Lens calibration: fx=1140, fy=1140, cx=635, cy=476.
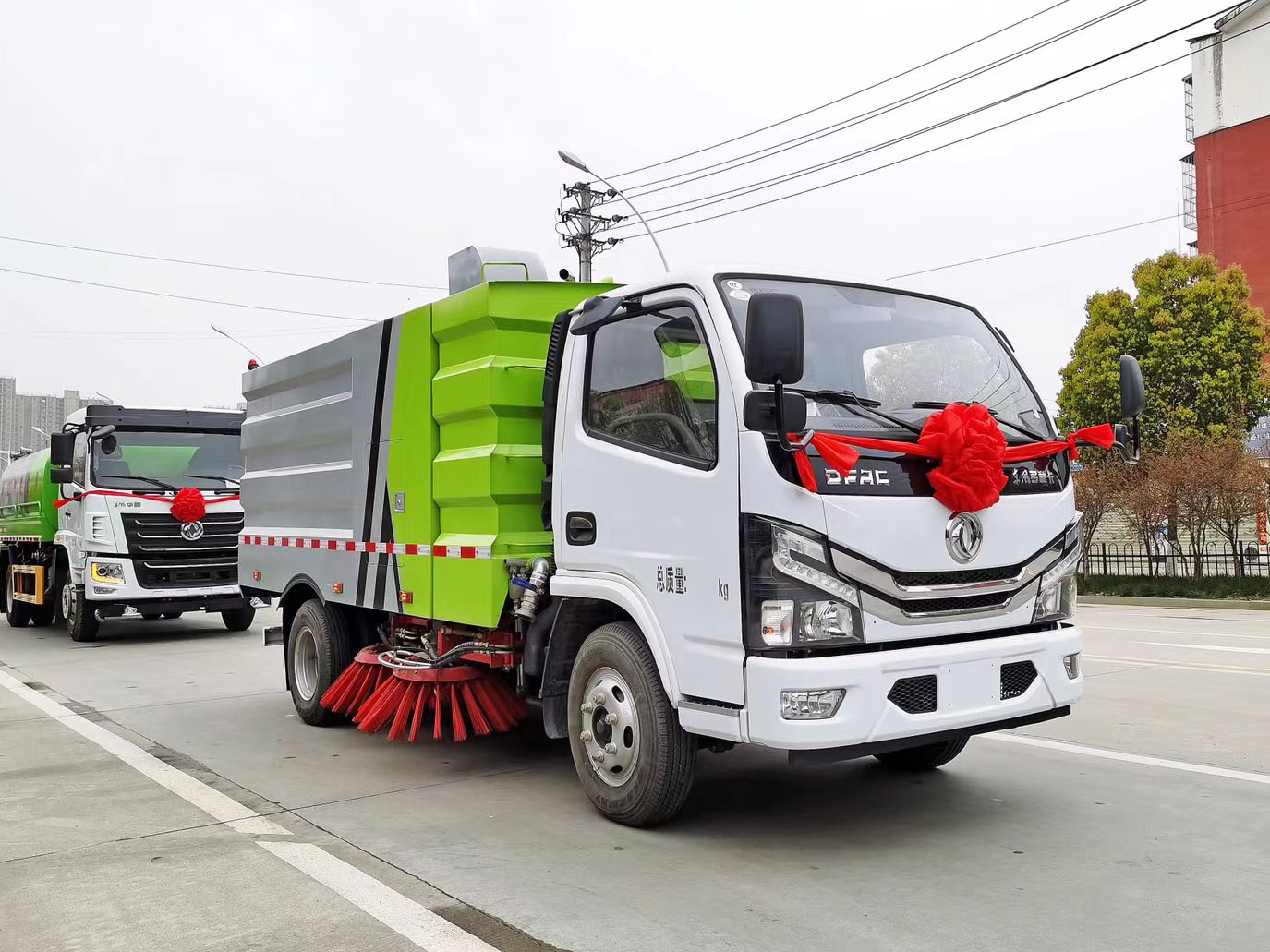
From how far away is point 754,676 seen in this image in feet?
14.6

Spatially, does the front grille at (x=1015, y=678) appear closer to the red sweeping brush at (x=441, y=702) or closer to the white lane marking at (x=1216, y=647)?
the red sweeping brush at (x=441, y=702)

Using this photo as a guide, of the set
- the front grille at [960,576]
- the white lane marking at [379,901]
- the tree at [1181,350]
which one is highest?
the tree at [1181,350]

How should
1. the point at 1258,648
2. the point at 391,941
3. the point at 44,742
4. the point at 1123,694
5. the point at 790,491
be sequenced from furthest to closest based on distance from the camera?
the point at 1258,648 → the point at 1123,694 → the point at 44,742 → the point at 790,491 → the point at 391,941

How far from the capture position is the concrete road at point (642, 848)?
3.98 metres

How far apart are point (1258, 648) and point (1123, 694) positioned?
454 centimetres

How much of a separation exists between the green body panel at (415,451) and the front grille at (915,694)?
9.51 feet

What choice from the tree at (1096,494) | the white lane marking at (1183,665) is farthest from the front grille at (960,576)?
the tree at (1096,494)

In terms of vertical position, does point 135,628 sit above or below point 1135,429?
below

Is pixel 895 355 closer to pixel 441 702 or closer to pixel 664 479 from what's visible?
pixel 664 479

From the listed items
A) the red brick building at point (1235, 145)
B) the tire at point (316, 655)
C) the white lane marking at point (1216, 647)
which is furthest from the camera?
the red brick building at point (1235, 145)

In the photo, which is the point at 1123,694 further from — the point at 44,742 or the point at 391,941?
the point at 44,742

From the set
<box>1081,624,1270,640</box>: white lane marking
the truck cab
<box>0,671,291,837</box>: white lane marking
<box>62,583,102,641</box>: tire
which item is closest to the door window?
<box>0,671,291,837</box>: white lane marking

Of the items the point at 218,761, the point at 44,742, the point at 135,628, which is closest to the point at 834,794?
the point at 218,761

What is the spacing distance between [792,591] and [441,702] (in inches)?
117
